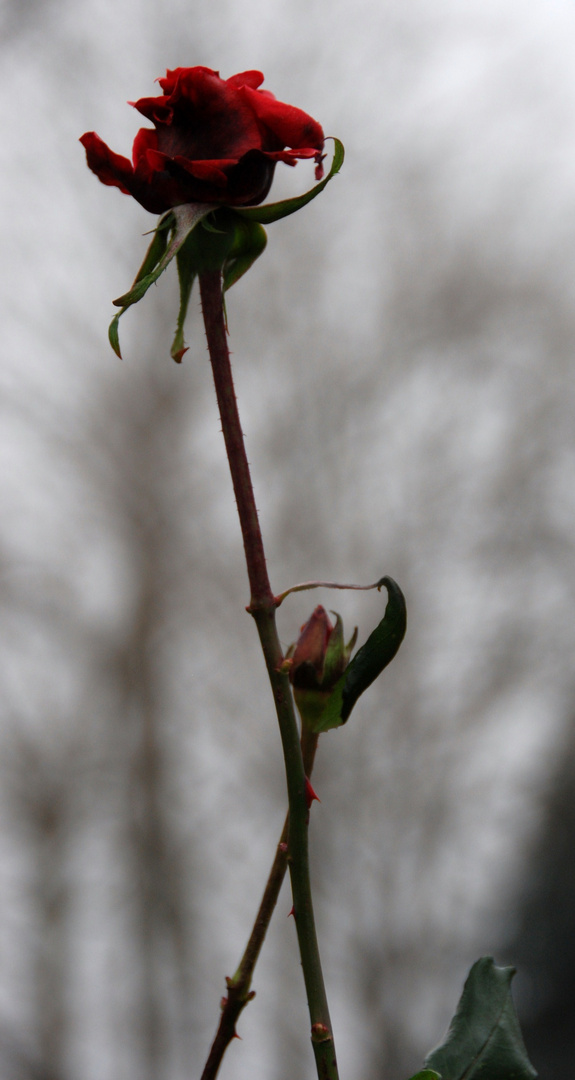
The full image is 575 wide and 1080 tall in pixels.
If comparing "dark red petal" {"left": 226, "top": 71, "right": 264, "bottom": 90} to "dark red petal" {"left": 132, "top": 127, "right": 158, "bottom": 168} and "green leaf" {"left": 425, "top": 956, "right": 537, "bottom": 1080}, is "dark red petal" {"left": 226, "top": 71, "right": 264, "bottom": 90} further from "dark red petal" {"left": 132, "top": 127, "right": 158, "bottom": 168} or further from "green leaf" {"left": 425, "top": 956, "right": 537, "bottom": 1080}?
"green leaf" {"left": 425, "top": 956, "right": 537, "bottom": 1080}

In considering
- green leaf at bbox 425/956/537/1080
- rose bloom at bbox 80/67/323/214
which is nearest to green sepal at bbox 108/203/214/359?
rose bloom at bbox 80/67/323/214

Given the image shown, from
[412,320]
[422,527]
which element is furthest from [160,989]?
[412,320]

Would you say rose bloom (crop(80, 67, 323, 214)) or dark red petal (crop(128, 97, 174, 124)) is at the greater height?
dark red petal (crop(128, 97, 174, 124))

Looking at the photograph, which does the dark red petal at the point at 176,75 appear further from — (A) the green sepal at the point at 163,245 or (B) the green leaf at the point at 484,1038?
(B) the green leaf at the point at 484,1038

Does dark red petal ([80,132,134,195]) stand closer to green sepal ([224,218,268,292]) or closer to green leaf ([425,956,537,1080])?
green sepal ([224,218,268,292])

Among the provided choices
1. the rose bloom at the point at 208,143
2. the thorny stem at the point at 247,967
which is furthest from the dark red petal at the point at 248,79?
the thorny stem at the point at 247,967

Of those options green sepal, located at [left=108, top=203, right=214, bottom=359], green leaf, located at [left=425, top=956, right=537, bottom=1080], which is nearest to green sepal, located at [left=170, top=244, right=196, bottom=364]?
green sepal, located at [left=108, top=203, right=214, bottom=359]

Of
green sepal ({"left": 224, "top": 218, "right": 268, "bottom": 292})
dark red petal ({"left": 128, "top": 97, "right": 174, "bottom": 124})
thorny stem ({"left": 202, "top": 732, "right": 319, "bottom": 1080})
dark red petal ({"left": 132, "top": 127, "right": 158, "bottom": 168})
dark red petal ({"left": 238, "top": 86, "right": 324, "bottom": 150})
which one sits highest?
dark red petal ({"left": 128, "top": 97, "right": 174, "bottom": 124})
